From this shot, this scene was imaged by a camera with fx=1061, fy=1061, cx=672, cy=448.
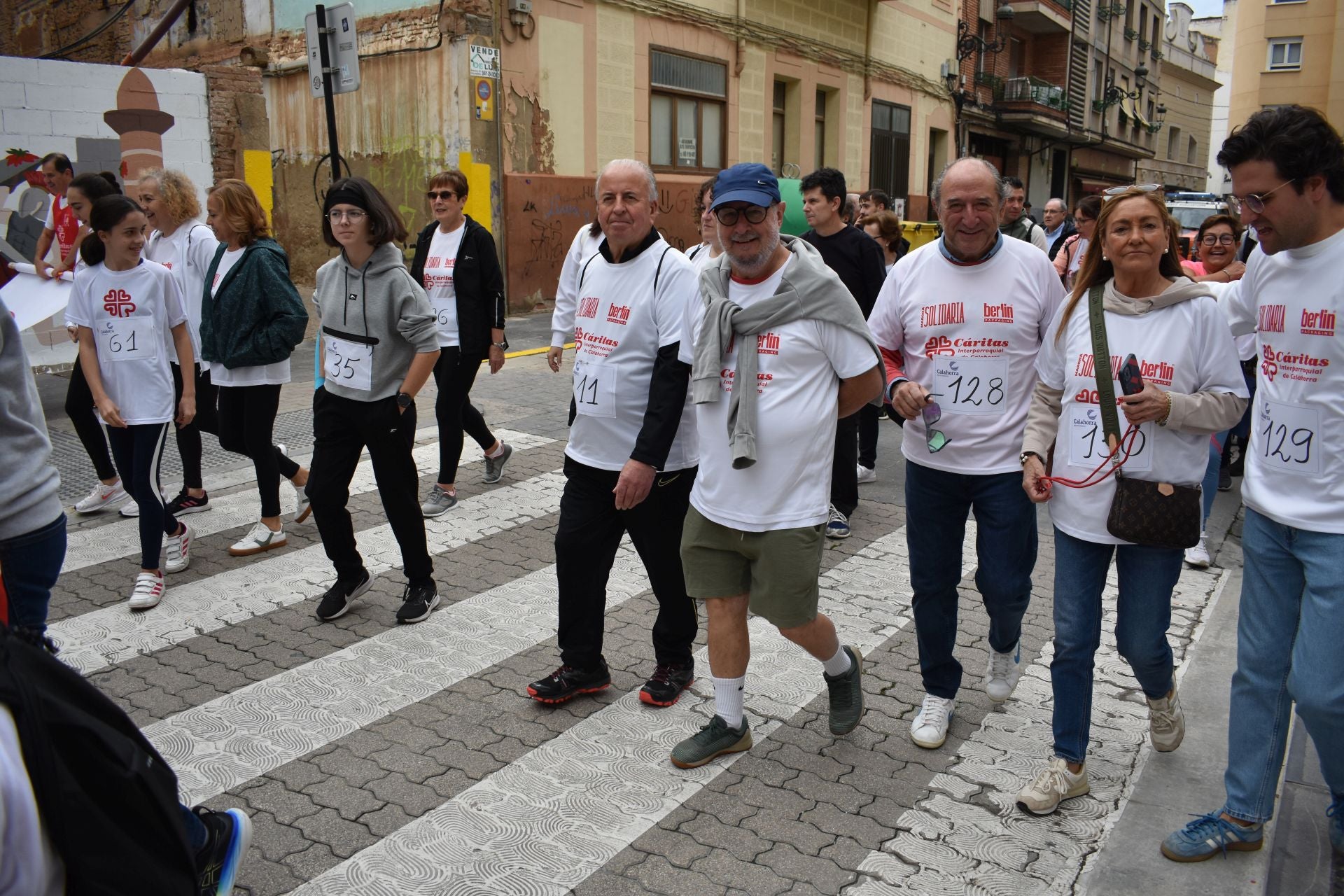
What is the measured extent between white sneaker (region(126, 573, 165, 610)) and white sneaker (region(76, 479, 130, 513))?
1.61 metres

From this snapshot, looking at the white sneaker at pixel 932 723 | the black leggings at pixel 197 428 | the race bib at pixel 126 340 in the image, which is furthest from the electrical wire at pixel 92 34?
the white sneaker at pixel 932 723

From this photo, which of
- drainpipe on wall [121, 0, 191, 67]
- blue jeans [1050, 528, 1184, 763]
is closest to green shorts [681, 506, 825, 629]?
blue jeans [1050, 528, 1184, 763]

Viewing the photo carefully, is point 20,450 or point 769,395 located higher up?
point 769,395

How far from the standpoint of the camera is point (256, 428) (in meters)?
5.87

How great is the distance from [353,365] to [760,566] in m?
2.28

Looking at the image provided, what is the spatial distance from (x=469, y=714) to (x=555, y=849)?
1.03 meters

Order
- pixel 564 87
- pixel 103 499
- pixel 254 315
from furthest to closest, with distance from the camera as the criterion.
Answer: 1. pixel 564 87
2. pixel 103 499
3. pixel 254 315

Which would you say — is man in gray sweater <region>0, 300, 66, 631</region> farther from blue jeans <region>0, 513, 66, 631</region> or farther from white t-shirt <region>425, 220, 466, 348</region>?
white t-shirt <region>425, 220, 466, 348</region>

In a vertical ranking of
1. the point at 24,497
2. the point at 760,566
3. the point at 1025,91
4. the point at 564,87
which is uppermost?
the point at 1025,91

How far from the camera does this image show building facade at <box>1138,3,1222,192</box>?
50.3 meters

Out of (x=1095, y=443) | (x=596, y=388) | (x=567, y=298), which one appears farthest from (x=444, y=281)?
(x=1095, y=443)

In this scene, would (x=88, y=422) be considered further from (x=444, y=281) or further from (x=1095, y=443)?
(x=1095, y=443)

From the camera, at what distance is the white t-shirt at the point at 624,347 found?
158 inches

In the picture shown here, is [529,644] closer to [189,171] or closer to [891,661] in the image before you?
[891,661]
